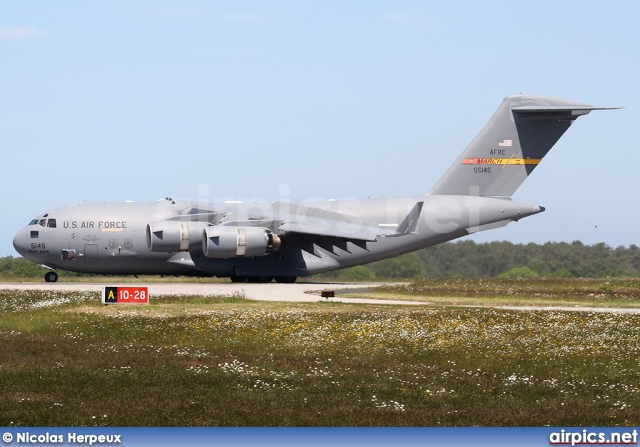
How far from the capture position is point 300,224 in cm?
4309

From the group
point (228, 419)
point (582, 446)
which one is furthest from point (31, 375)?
point (582, 446)

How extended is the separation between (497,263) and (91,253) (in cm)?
2826

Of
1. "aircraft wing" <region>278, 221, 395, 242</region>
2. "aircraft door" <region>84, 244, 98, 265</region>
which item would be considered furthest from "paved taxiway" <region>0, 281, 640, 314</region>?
"aircraft wing" <region>278, 221, 395, 242</region>

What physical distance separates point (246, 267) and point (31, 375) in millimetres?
25759

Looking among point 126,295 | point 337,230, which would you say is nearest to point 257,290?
point 337,230

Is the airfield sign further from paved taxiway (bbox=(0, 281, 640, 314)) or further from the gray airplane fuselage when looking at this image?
the gray airplane fuselage

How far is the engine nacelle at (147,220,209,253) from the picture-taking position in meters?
41.2

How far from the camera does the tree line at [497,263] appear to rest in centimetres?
5734

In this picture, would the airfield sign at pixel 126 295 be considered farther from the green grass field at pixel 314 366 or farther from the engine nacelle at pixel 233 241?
the engine nacelle at pixel 233 241

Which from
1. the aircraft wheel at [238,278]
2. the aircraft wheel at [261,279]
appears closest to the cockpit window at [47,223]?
the aircraft wheel at [238,278]

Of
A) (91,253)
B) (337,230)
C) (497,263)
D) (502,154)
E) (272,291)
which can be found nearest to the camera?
(272,291)

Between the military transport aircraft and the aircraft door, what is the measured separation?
5 centimetres

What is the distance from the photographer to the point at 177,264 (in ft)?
144

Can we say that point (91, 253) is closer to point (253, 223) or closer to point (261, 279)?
point (253, 223)
